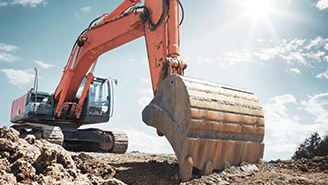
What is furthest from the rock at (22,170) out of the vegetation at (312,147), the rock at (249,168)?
the vegetation at (312,147)

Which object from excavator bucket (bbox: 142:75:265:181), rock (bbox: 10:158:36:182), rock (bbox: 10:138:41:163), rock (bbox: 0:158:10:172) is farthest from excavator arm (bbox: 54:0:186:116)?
rock (bbox: 0:158:10:172)

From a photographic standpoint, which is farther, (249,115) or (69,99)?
(69,99)

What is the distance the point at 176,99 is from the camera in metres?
3.79

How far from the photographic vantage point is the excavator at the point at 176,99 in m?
3.60

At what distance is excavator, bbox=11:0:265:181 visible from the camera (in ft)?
11.8

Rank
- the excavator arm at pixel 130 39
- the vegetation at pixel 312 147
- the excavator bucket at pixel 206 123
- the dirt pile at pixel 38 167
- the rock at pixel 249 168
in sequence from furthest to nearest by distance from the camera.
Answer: the vegetation at pixel 312 147 → the excavator arm at pixel 130 39 → the rock at pixel 249 168 → the excavator bucket at pixel 206 123 → the dirt pile at pixel 38 167

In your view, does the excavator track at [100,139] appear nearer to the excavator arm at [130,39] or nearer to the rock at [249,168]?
the excavator arm at [130,39]

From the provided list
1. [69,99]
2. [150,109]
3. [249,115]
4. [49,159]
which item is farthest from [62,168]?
[69,99]

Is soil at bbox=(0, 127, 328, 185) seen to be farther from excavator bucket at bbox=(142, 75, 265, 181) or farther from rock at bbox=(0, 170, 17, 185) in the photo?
excavator bucket at bbox=(142, 75, 265, 181)

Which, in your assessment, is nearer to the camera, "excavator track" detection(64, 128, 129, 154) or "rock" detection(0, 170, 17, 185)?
"rock" detection(0, 170, 17, 185)

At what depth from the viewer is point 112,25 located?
20.3 feet

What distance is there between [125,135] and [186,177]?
5215 millimetres

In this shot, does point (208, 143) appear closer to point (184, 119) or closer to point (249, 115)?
point (184, 119)

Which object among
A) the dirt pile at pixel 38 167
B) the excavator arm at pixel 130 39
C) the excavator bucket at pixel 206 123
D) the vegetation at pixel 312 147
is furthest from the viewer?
the vegetation at pixel 312 147
